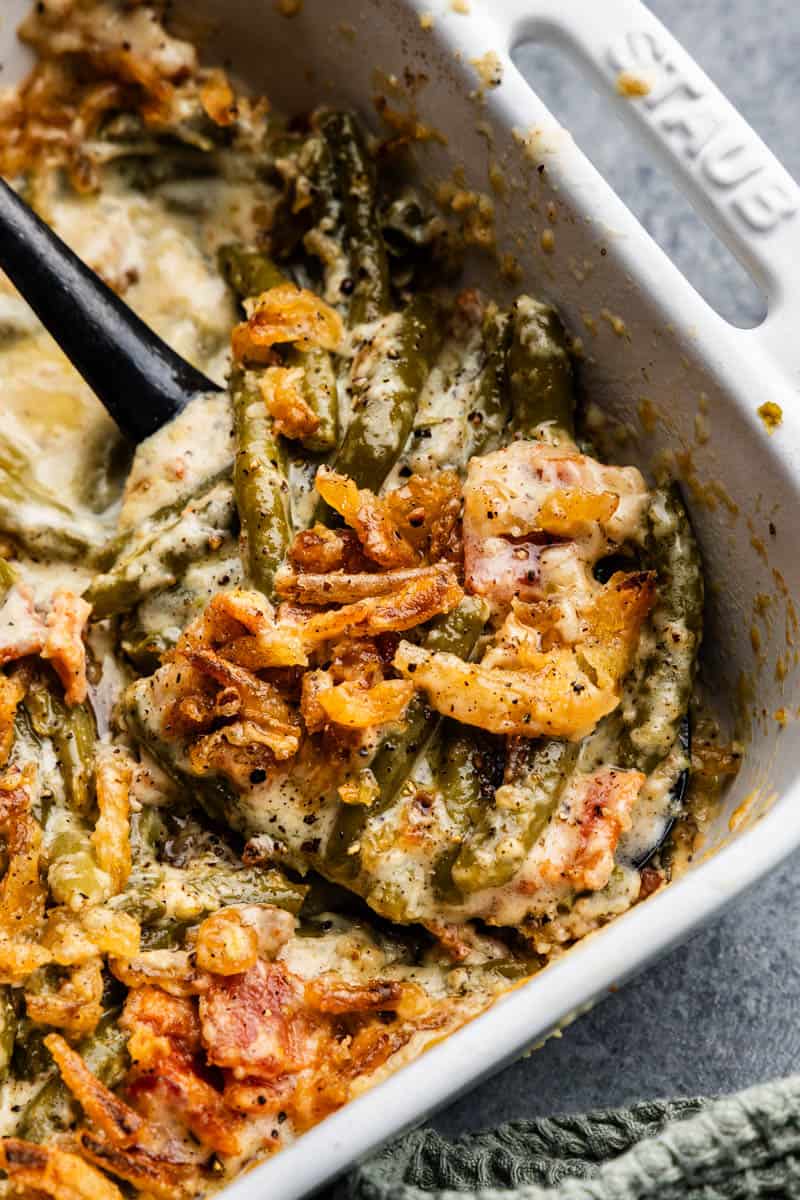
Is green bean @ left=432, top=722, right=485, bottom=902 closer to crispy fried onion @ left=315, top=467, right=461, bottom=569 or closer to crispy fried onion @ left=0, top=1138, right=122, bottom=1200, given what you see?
crispy fried onion @ left=315, top=467, right=461, bottom=569

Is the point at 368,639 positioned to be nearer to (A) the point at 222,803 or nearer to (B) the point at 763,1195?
(A) the point at 222,803

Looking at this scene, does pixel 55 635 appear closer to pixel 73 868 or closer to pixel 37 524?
pixel 37 524

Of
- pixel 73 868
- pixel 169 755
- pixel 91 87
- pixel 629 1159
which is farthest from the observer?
pixel 91 87

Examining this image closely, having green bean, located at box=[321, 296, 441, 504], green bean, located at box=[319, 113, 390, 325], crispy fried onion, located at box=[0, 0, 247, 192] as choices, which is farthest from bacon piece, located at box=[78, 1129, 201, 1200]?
crispy fried onion, located at box=[0, 0, 247, 192]

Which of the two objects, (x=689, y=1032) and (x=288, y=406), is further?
(x=689, y=1032)

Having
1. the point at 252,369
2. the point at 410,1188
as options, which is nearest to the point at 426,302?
the point at 252,369

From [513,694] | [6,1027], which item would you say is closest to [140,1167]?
[6,1027]
